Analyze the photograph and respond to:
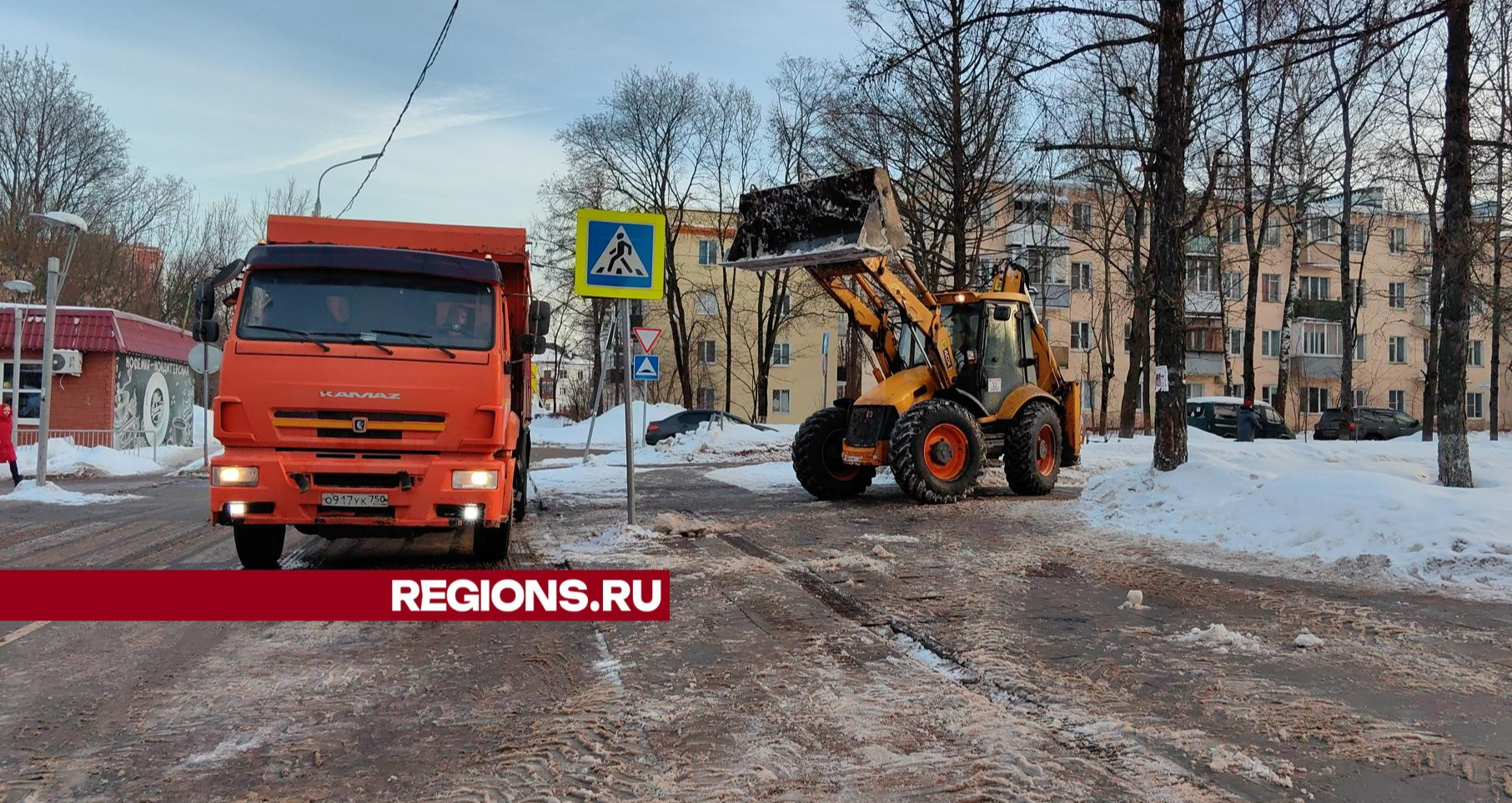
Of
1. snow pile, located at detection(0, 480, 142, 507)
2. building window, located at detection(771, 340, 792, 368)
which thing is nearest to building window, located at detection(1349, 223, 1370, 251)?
building window, located at detection(771, 340, 792, 368)

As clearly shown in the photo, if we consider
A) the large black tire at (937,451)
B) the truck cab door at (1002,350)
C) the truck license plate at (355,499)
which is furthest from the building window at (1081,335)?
the truck license plate at (355,499)

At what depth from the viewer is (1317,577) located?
7836 millimetres

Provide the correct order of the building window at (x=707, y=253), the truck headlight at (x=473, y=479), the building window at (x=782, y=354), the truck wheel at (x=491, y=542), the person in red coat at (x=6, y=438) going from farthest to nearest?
the building window at (x=782, y=354), the building window at (x=707, y=253), the person in red coat at (x=6, y=438), the truck wheel at (x=491, y=542), the truck headlight at (x=473, y=479)

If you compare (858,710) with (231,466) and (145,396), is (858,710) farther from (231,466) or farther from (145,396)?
(145,396)

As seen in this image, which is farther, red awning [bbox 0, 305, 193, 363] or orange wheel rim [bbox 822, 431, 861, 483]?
red awning [bbox 0, 305, 193, 363]

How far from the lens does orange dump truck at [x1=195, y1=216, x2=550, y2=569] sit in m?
7.04

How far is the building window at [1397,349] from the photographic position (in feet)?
179

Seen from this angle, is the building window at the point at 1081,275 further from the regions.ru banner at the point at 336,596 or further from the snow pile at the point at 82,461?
the regions.ru banner at the point at 336,596

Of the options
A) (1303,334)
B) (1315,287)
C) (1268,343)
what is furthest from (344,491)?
(1315,287)

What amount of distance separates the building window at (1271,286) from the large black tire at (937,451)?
48.1m

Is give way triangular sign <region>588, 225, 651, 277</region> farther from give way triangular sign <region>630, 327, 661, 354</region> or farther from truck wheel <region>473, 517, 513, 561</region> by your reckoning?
give way triangular sign <region>630, 327, 661, 354</region>

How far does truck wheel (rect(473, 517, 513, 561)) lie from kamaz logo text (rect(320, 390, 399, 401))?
133 cm

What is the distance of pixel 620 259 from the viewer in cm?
940

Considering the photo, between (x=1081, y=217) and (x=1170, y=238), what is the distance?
27.9 meters
